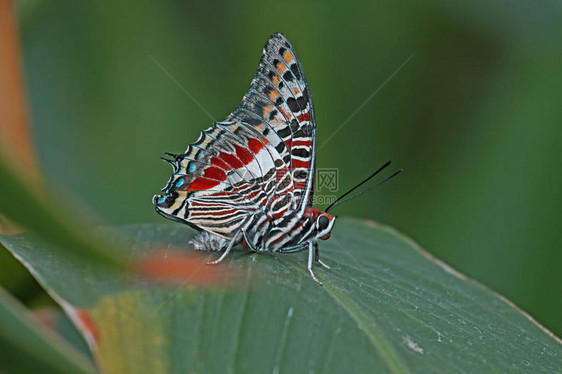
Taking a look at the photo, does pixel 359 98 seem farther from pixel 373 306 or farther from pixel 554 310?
pixel 373 306

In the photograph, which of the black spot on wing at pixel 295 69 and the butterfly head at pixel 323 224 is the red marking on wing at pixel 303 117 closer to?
the black spot on wing at pixel 295 69

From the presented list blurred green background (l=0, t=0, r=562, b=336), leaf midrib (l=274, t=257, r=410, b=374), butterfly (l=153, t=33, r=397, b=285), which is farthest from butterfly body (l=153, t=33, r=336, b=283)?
blurred green background (l=0, t=0, r=562, b=336)

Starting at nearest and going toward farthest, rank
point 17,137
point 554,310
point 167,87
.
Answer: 1. point 17,137
2. point 554,310
3. point 167,87

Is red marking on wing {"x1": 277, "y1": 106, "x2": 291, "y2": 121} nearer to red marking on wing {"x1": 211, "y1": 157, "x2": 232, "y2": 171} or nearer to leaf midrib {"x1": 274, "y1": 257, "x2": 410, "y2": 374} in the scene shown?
red marking on wing {"x1": 211, "y1": 157, "x2": 232, "y2": 171}

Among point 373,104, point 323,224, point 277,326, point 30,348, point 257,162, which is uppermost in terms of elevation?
point 373,104

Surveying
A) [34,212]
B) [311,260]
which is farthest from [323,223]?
[34,212]

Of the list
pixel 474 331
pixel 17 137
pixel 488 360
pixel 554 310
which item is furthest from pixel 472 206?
pixel 17 137

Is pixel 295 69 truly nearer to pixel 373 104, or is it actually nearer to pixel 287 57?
pixel 287 57
